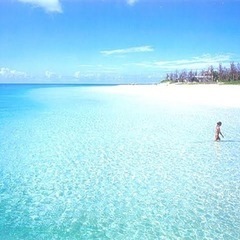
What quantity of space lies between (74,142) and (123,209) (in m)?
7.50

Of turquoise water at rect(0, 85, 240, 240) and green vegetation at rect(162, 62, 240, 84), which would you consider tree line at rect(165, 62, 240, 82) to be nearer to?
green vegetation at rect(162, 62, 240, 84)

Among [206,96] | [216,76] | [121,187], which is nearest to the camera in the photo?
[121,187]

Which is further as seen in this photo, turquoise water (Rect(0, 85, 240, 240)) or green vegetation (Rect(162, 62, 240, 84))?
green vegetation (Rect(162, 62, 240, 84))

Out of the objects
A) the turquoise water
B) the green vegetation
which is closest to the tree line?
the green vegetation

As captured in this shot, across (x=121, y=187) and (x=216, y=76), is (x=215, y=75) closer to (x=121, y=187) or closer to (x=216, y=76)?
(x=216, y=76)

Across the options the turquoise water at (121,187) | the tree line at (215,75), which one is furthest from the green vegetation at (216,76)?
the turquoise water at (121,187)

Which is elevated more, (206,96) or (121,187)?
(121,187)

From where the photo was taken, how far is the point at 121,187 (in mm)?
8180

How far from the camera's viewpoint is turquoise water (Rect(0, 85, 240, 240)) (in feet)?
19.7

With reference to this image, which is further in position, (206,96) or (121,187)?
(206,96)

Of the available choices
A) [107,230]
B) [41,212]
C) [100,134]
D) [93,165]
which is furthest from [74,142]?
[107,230]

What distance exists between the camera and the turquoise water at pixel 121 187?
6.00m

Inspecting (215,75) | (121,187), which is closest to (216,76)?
(215,75)

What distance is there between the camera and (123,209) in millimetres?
6848
